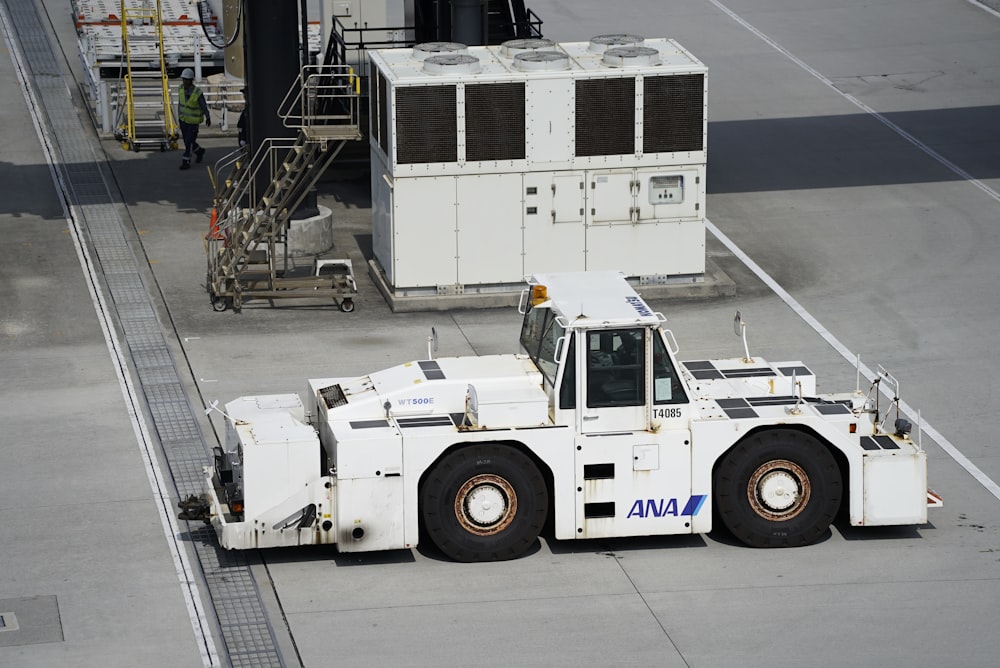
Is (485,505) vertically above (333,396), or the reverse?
(333,396)

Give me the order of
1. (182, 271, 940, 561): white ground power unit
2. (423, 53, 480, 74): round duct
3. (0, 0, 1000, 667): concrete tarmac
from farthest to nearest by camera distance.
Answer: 1. (423, 53, 480, 74): round duct
2. (182, 271, 940, 561): white ground power unit
3. (0, 0, 1000, 667): concrete tarmac

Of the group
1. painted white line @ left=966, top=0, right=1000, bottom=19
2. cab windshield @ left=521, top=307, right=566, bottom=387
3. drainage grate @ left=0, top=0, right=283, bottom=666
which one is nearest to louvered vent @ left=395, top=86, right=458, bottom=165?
drainage grate @ left=0, top=0, right=283, bottom=666

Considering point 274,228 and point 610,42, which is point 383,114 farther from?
point 610,42

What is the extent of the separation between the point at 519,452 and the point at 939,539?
399 centimetres

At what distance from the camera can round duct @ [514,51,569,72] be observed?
73.0ft

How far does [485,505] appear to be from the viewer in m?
14.8

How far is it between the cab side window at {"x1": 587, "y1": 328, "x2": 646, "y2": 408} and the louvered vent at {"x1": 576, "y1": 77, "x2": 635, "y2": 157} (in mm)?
8118

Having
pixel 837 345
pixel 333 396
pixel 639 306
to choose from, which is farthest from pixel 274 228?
pixel 639 306

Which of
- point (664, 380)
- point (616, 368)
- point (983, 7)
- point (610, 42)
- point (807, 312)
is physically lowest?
point (807, 312)

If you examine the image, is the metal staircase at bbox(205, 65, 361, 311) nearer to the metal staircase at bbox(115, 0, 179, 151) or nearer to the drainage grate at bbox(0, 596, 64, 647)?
the metal staircase at bbox(115, 0, 179, 151)

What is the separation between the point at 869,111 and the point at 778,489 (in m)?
19.3

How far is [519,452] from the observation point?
14.7m

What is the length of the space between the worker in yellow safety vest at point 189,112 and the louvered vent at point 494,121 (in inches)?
334

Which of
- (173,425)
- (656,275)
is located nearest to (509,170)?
(656,275)
